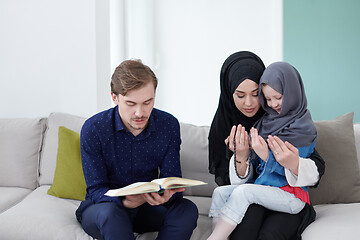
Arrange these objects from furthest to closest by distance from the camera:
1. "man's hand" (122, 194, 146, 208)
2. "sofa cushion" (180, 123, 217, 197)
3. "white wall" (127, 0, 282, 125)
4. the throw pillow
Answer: "white wall" (127, 0, 282, 125) < "sofa cushion" (180, 123, 217, 197) < the throw pillow < "man's hand" (122, 194, 146, 208)

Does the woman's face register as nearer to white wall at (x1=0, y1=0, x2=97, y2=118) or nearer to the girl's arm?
the girl's arm

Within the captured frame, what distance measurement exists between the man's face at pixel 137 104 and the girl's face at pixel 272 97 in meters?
0.49

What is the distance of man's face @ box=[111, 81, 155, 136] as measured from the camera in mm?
1646

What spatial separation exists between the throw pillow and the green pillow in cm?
120

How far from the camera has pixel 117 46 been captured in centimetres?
389

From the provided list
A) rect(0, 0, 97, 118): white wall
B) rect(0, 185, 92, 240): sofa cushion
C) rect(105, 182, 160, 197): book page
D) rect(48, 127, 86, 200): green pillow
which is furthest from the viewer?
rect(0, 0, 97, 118): white wall

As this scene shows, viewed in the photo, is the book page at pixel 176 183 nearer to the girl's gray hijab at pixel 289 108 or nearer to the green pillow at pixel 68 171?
the girl's gray hijab at pixel 289 108

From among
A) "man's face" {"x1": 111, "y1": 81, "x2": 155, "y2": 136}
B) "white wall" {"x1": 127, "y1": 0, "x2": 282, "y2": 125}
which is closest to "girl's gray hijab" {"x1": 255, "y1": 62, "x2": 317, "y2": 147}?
"man's face" {"x1": 111, "y1": 81, "x2": 155, "y2": 136}

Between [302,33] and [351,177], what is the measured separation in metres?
1.65

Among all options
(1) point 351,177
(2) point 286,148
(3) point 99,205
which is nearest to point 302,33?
(1) point 351,177

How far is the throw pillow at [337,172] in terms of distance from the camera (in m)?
2.06

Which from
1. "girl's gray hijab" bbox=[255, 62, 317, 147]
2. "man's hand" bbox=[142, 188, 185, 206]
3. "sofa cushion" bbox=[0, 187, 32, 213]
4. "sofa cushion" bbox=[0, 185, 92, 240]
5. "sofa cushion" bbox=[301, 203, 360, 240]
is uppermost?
"girl's gray hijab" bbox=[255, 62, 317, 147]

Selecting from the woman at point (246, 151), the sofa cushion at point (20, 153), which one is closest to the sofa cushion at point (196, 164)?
the woman at point (246, 151)

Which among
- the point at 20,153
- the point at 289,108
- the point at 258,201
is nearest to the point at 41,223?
the point at 20,153
